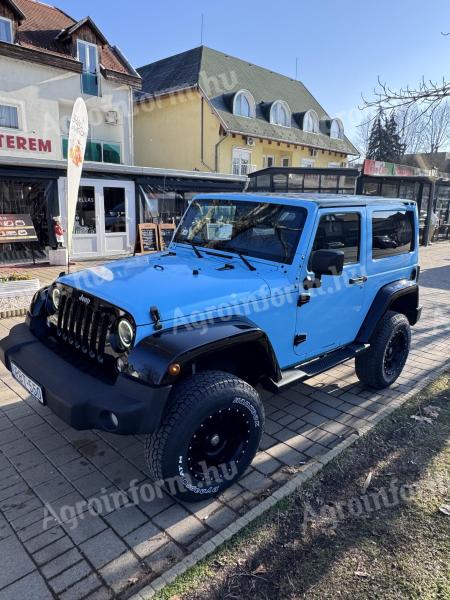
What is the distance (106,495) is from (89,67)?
16971 mm

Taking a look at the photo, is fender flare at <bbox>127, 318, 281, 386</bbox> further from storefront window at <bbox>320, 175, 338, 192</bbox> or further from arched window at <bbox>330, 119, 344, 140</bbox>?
arched window at <bbox>330, 119, 344, 140</bbox>

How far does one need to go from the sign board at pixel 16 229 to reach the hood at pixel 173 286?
8.47 m

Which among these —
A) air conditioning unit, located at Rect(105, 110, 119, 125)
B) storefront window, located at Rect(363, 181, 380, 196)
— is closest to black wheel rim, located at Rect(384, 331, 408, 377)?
storefront window, located at Rect(363, 181, 380, 196)

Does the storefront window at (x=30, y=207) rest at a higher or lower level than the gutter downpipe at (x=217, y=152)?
lower

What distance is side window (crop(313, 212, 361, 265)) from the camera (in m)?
3.39

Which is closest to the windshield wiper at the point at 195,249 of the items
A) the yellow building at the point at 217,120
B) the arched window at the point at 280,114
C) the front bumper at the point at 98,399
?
the front bumper at the point at 98,399

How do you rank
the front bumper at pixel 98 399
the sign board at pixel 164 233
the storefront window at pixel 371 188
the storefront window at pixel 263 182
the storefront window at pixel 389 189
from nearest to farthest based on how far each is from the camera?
1. the front bumper at pixel 98 399
2. the sign board at pixel 164 233
3. the storefront window at pixel 263 182
4. the storefront window at pixel 371 188
5. the storefront window at pixel 389 189

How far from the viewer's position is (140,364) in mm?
2367

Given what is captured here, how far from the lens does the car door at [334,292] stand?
3.31 meters

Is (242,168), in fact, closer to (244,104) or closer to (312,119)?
(244,104)

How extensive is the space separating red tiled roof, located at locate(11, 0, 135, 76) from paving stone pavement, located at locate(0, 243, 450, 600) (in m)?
14.7

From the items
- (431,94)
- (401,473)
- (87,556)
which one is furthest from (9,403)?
(431,94)

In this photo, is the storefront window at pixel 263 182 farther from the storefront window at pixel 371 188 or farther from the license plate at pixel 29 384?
the license plate at pixel 29 384

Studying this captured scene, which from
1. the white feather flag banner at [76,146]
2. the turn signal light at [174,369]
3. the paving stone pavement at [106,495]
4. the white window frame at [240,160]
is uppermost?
the white window frame at [240,160]
